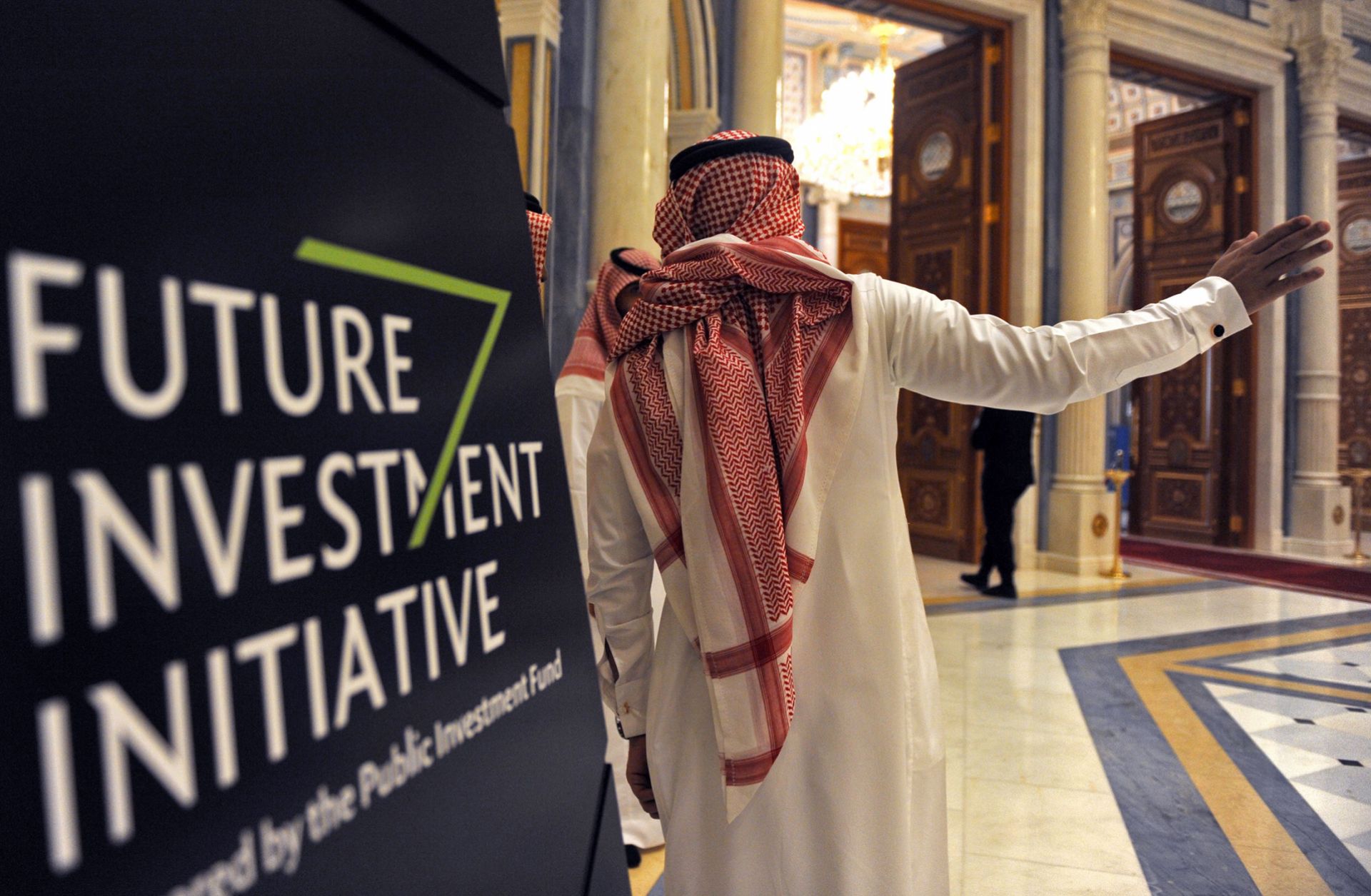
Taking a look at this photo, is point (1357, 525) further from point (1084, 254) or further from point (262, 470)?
point (262, 470)

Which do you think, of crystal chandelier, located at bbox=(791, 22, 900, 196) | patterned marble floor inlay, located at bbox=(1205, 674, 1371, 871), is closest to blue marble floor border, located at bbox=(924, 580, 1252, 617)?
patterned marble floor inlay, located at bbox=(1205, 674, 1371, 871)

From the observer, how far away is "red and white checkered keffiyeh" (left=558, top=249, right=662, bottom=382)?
78.1 inches

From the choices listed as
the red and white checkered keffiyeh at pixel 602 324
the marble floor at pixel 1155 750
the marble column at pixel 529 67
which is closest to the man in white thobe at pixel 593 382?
the red and white checkered keffiyeh at pixel 602 324

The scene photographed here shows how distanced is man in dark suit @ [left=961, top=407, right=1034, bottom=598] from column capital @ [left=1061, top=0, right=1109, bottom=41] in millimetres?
2743

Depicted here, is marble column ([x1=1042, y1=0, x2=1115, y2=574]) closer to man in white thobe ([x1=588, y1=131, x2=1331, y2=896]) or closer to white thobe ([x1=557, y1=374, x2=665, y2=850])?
white thobe ([x1=557, y1=374, x2=665, y2=850])

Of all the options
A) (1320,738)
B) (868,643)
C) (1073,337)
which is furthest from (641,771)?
(1320,738)

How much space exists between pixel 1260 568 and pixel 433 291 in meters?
7.22

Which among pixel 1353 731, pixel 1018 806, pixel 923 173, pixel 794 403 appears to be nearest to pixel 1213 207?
pixel 923 173

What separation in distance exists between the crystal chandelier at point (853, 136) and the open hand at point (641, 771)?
26.2ft

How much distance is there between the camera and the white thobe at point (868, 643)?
1.15m

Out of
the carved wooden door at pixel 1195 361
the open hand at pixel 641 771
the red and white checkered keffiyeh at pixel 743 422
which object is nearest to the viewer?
the red and white checkered keffiyeh at pixel 743 422

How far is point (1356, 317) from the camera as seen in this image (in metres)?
8.73

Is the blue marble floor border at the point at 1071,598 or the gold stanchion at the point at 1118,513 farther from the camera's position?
the gold stanchion at the point at 1118,513

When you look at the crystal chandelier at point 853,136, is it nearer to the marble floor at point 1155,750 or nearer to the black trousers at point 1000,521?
the black trousers at point 1000,521
